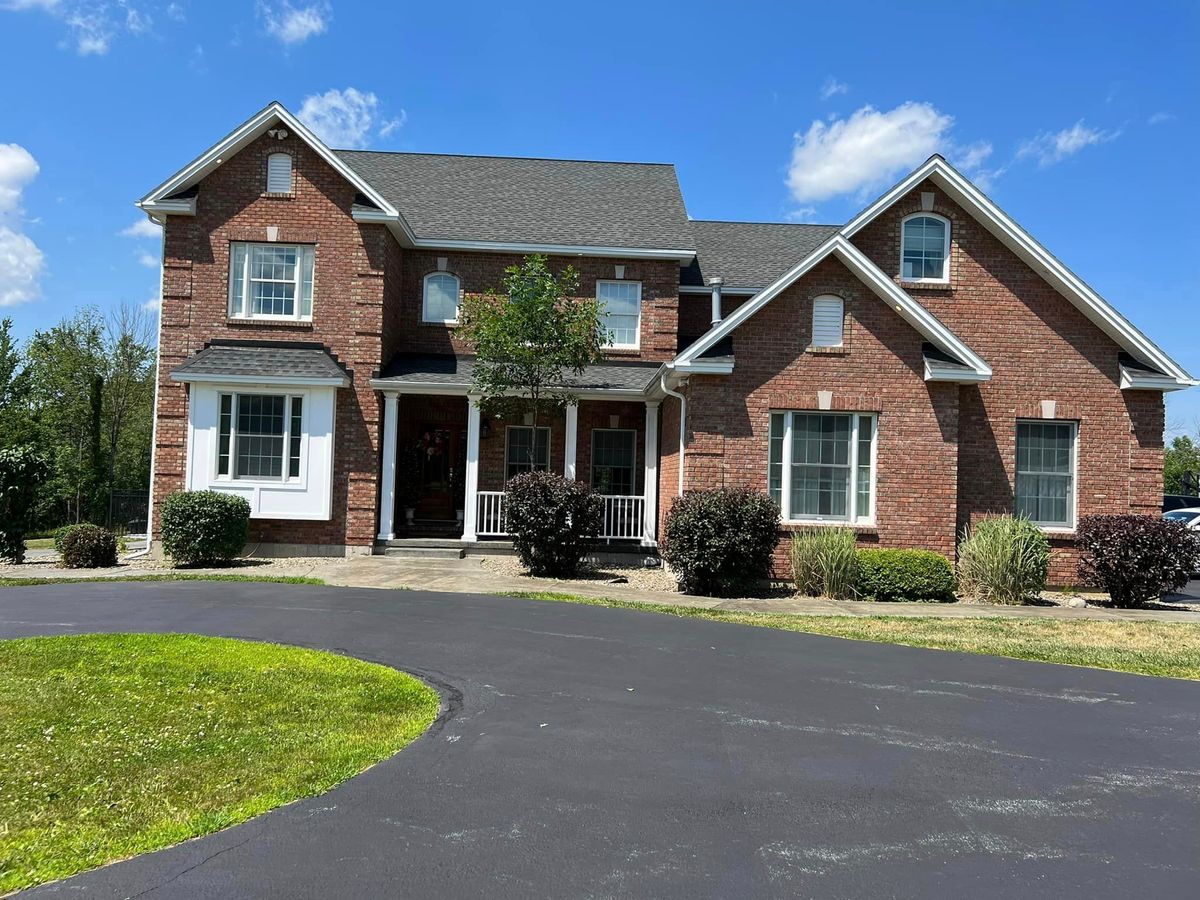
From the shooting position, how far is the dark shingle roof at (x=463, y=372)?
18.4m

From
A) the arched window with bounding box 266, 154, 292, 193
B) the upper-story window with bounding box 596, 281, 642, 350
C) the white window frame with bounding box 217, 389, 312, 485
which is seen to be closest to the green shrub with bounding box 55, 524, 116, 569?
the white window frame with bounding box 217, 389, 312, 485

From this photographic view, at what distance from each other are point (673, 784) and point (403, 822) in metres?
1.65

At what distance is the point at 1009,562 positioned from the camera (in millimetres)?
14625

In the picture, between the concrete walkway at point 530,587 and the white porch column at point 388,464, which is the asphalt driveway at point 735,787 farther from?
the white porch column at point 388,464

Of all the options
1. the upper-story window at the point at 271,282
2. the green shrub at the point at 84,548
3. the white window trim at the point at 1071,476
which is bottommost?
the green shrub at the point at 84,548

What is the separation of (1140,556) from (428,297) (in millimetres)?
14767

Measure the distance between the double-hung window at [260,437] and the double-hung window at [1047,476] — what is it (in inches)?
537

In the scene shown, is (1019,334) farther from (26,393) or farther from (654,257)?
(26,393)

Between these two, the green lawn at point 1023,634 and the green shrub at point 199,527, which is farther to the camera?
the green shrub at point 199,527

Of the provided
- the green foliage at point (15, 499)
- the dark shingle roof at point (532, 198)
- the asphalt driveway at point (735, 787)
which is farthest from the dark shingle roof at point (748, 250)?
the green foliage at point (15, 499)

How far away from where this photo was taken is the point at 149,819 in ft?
15.3

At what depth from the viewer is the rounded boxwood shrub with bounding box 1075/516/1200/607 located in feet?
48.7

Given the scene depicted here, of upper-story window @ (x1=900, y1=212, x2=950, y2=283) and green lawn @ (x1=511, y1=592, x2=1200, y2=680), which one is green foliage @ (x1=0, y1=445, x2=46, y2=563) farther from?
upper-story window @ (x1=900, y1=212, x2=950, y2=283)

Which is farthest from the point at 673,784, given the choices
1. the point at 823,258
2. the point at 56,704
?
the point at 823,258
